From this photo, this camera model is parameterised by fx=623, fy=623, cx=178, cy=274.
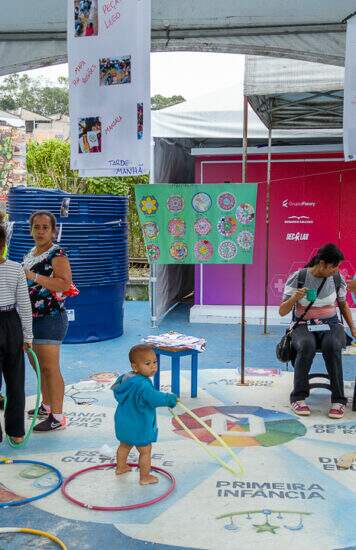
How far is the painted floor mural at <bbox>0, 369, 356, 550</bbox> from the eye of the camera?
2.86 metres

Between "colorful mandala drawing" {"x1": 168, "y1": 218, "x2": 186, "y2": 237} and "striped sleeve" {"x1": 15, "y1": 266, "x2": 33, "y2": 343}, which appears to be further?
"colorful mandala drawing" {"x1": 168, "y1": 218, "x2": 186, "y2": 237}

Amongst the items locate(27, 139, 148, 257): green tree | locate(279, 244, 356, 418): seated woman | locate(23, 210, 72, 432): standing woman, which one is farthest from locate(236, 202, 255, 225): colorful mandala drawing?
locate(27, 139, 148, 257): green tree

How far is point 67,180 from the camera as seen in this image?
1354cm

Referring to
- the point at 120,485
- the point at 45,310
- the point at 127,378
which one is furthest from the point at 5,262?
the point at 120,485

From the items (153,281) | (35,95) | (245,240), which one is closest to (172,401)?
(245,240)

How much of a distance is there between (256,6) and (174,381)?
9.08ft

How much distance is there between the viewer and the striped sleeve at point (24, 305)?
3.73 m

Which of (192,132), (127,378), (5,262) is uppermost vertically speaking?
(192,132)

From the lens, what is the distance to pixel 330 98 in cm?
622

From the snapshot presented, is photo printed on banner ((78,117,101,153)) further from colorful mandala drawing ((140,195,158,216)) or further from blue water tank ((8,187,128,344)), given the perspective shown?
blue water tank ((8,187,128,344))

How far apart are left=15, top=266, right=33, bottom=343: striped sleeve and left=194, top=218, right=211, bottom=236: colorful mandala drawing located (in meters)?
2.47

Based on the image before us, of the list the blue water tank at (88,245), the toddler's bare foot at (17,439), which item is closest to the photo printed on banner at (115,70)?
→ the toddler's bare foot at (17,439)

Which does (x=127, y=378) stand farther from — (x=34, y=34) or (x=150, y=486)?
(x=34, y=34)

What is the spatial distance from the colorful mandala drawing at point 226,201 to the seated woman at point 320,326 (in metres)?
1.07
